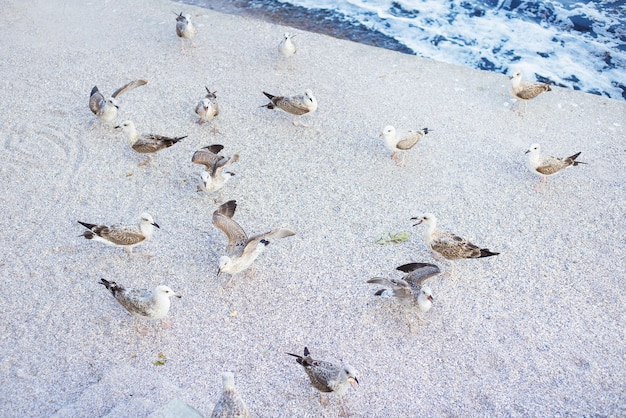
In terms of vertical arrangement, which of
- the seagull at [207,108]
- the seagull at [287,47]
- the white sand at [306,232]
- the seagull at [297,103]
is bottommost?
the white sand at [306,232]

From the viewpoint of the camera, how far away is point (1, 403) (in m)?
4.66

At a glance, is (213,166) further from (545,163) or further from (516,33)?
(516,33)

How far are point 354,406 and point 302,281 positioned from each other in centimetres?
156

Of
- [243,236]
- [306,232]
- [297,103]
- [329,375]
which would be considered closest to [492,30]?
[297,103]

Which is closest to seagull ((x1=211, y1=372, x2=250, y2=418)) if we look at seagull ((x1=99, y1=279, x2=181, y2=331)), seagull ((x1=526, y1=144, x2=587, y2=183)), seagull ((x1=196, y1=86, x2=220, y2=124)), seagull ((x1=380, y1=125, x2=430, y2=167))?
seagull ((x1=99, y1=279, x2=181, y2=331))

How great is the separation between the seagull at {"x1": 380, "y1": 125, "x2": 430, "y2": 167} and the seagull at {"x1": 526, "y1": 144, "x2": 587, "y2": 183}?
55.7 inches

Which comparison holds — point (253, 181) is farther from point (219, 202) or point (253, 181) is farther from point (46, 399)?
point (46, 399)

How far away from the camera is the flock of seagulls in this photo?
4.70m

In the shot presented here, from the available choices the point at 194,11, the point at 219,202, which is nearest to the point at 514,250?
the point at 219,202

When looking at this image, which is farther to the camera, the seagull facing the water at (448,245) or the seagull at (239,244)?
the seagull facing the water at (448,245)

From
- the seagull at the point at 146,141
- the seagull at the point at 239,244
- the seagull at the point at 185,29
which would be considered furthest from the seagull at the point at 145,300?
the seagull at the point at 185,29

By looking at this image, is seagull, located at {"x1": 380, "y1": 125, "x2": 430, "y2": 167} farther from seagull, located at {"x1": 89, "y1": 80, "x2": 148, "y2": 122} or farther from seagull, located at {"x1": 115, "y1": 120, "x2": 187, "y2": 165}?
seagull, located at {"x1": 89, "y1": 80, "x2": 148, "y2": 122}

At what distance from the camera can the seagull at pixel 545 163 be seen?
7191 mm

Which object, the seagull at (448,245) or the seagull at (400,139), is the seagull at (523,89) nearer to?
the seagull at (400,139)
